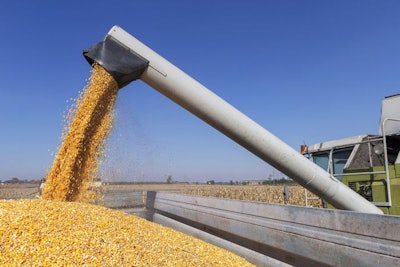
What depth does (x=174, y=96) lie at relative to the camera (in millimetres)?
2484

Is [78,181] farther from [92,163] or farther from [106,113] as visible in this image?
[106,113]

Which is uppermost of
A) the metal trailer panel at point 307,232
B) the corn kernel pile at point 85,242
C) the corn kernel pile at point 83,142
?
the corn kernel pile at point 83,142

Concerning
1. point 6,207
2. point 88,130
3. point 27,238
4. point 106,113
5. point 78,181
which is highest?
point 106,113

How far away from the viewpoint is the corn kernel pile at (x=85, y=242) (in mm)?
2016

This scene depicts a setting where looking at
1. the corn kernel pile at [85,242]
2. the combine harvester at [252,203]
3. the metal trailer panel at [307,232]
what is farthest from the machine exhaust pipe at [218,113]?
the corn kernel pile at [85,242]

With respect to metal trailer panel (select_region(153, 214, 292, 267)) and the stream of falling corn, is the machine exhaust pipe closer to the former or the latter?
the stream of falling corn

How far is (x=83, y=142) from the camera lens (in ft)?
9.77

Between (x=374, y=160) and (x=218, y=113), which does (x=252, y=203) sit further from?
(x=374, y=160)

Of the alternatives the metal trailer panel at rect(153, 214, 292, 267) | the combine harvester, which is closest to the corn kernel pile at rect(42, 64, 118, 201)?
the combine harvester

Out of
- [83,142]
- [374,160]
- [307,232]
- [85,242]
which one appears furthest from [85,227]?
[374,160]

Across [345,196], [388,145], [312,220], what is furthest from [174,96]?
[388,145]

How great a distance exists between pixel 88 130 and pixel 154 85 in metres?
0.88

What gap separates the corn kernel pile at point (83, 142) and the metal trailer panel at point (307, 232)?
124cm

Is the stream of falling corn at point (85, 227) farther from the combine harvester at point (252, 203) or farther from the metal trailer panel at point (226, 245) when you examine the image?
the combine harvester at point (252, 203)
